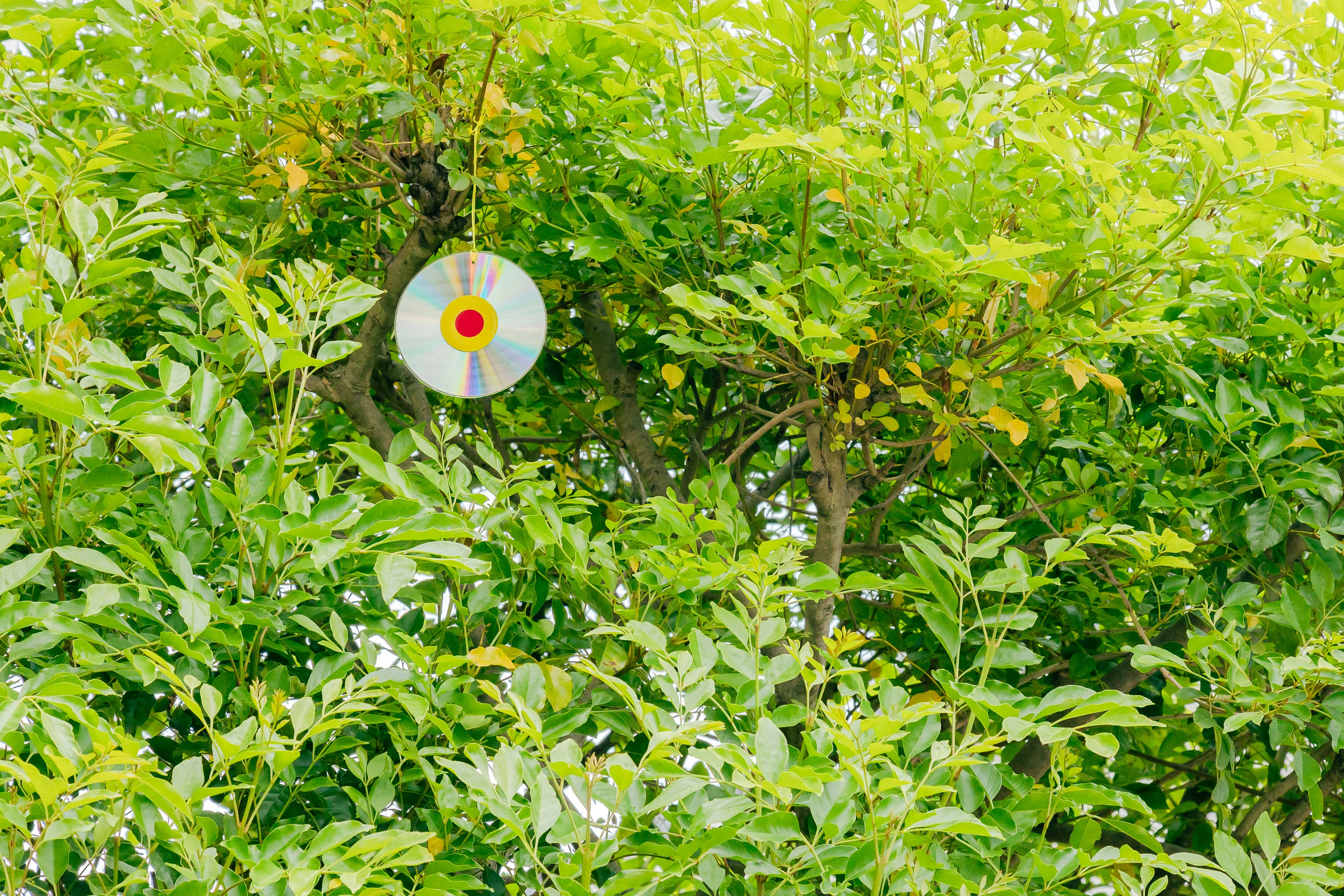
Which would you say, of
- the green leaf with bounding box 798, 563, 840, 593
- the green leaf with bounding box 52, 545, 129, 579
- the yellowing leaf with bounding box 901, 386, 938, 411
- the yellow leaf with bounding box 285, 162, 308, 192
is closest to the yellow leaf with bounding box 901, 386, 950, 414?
the yellowing leaf with bounding box 901, 386, 938, 411

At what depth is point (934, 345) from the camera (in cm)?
184

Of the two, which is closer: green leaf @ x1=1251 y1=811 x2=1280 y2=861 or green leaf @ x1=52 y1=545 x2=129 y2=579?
green leaf @ x1=52 y1=545 x2=129 y2=579

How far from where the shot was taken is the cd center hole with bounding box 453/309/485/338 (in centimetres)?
167

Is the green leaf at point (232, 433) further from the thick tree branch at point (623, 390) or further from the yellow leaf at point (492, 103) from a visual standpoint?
the thick tree branch at point (623, 390)

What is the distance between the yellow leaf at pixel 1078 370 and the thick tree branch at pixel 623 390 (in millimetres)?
798

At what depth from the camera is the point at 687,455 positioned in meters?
2.33

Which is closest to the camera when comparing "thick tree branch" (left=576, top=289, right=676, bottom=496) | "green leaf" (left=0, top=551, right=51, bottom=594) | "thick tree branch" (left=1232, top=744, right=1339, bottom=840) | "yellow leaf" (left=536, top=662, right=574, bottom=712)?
"green leaf" (left=0, top=551, right=51, bottom=594)

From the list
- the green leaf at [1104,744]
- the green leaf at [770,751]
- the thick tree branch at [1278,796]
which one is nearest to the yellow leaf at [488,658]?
the green leaf at [770,751]

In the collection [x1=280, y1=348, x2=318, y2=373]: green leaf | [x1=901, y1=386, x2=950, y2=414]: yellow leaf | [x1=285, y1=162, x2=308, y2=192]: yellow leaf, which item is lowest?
[x1=901, y1=386, x2=950, y2=414]: yellow leaf

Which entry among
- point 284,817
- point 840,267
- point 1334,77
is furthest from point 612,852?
point 1334,77

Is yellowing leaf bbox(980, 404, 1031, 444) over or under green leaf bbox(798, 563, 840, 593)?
over

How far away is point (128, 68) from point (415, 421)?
82 centimetres

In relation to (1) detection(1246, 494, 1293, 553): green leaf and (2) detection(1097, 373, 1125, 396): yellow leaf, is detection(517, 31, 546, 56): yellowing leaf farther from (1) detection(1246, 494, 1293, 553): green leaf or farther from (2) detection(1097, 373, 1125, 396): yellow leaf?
(1) detection(1246, 494, 1293, 553): green leaf

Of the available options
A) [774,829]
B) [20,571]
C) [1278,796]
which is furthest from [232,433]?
[1278,796]
